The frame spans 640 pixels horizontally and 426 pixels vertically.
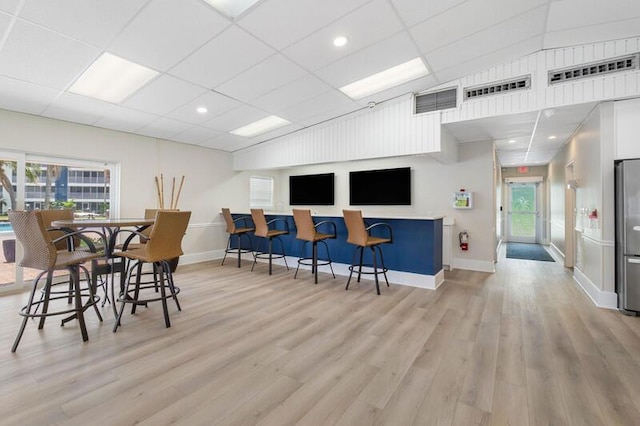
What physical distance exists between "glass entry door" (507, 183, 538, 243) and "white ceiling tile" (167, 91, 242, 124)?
31.6 feet

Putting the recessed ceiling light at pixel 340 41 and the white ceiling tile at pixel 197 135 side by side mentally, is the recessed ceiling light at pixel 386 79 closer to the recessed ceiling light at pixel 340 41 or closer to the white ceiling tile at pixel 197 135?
the recessed ceiling light at pixel 340 41

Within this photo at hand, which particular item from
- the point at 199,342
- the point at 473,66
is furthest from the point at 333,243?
the point at 473,66

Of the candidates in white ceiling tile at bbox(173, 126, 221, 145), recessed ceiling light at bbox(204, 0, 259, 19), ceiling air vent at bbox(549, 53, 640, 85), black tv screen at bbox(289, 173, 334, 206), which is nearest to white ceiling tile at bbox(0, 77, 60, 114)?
white ceiling tile at bbox(173, 126, 221, 145)

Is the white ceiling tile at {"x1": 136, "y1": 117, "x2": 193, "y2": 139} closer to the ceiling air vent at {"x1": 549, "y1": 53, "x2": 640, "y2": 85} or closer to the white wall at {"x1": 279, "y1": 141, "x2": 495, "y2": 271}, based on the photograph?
the white wall at {"x1": 279, "y1": 141, "x2": 495, "y2": 271}

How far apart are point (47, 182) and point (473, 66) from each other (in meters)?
6.13

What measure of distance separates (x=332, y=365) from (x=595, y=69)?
166 inches

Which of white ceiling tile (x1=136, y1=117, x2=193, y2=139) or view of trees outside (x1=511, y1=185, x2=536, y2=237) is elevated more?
white ceiling tile (x1=136, y1=117, x2=193, y2=139)

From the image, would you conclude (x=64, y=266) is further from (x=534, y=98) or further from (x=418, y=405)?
(x=534, y=98)

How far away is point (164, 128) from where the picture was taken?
4.86m

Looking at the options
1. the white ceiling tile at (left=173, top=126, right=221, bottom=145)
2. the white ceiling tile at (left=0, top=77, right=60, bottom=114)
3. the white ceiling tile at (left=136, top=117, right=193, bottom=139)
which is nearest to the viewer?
the white ceiling tile at (left=0, top=77, right=60, bottom=114)

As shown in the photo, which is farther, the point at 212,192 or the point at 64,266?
the point at 212,192

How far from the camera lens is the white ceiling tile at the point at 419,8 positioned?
2.56 meters

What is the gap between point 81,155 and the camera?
174 inches

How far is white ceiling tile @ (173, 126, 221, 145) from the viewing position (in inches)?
201
